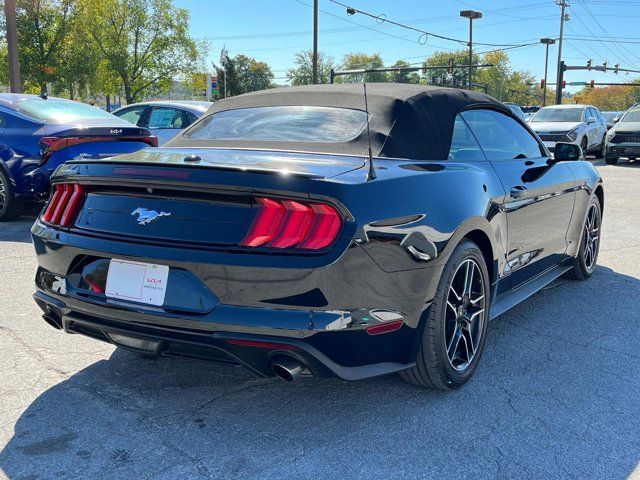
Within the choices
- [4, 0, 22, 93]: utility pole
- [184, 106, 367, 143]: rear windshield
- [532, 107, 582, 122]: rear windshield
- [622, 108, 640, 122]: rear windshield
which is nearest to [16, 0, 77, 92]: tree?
[4, 0, 22, 93]: utility pole

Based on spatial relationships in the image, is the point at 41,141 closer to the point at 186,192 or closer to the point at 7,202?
the point at 7,202

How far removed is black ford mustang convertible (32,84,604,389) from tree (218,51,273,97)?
77.9m

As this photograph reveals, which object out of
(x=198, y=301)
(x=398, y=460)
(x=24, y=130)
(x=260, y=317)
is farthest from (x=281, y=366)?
(x=24, y=130)

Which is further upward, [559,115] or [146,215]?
[559,115]

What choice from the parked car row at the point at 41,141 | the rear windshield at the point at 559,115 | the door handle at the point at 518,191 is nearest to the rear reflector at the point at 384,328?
the door handle at the point at 518,191

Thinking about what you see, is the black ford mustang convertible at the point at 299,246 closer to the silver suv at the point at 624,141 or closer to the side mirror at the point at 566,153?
the side mirror at the point at 566,153

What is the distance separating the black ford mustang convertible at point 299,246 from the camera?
8.01 feet

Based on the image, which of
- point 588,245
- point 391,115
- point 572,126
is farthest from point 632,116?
point 391,115

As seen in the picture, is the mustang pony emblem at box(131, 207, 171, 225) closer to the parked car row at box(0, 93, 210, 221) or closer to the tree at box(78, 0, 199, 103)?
the parked car row at box(0, 93, 210, 221)

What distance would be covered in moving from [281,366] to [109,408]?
960 mm

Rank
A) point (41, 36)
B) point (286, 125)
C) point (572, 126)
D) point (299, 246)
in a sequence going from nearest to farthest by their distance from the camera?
1. point (299, 246)
2. point (286, 125)
3. point (572, 126)
4. point (41, 36)

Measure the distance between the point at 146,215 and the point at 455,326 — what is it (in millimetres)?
1558

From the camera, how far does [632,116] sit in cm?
1817

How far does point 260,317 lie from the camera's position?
2.44m
